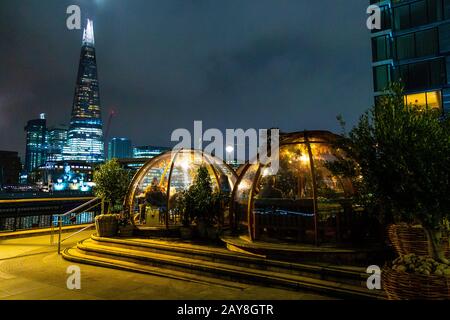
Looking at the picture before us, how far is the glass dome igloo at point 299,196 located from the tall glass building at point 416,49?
24.8 metres

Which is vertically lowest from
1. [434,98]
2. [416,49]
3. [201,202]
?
[201,202]

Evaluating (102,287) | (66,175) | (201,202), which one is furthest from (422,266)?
(66,175)

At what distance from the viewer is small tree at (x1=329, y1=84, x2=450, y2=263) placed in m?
4.18

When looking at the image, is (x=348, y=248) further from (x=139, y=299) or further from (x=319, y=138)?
(x=139, y=299)

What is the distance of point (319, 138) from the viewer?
8.66m

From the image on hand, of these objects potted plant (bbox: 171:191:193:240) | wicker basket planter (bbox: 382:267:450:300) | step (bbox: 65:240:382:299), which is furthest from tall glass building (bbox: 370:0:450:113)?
wicker basket planter (bbox: 382:267:450:300)

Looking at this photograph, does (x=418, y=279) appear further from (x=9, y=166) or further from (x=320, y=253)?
(x=9, y=166)

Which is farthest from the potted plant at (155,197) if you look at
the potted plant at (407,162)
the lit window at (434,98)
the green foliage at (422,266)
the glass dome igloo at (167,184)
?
the lit window at (434,98)

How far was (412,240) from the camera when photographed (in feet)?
18.4

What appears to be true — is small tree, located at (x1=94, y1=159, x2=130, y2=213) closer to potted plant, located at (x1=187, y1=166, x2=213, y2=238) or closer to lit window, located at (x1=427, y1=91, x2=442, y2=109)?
potted plant, located at (x1=187, y1=166, x2=213, y2=238)

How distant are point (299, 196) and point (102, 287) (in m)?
5.13

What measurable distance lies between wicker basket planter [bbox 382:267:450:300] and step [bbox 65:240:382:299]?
58.6 inches

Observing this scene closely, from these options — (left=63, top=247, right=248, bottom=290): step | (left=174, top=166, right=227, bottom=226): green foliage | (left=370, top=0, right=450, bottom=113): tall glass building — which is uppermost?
(left=370, top=0, right=450, bottom=113): tall glass building

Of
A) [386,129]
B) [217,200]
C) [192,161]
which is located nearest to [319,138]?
[217,200]
